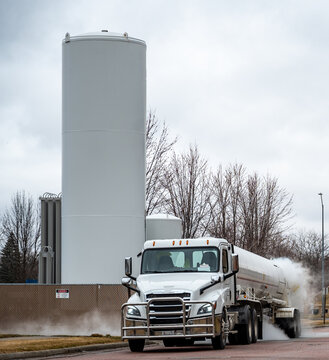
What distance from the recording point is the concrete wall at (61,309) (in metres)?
31.6

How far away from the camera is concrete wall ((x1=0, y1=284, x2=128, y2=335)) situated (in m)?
31.6

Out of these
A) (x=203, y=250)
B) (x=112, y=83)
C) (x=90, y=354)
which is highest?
(x=112, y=83)

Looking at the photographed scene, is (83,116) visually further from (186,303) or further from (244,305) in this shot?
(186,303)

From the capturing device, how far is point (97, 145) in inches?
1305

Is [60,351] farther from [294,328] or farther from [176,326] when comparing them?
[294,328]

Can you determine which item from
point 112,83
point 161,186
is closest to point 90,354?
point 112,83

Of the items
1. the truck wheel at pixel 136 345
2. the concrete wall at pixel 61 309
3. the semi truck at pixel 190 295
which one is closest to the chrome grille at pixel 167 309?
the semi truck at pixel 190 295

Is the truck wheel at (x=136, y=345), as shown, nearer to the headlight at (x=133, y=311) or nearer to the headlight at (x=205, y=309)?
the headlight at (x=133, y=311)

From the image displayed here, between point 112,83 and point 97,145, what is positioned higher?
point 112,83

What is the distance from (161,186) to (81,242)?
17096mm

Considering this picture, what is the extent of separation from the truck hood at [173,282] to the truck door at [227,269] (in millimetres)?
871

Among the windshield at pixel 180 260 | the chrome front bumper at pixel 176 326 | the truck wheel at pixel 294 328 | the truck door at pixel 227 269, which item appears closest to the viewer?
the chrome front bumper at pixel 176 326

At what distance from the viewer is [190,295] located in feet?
77.2

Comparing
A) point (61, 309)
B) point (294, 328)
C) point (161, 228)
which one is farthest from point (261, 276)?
point (61, 309)
